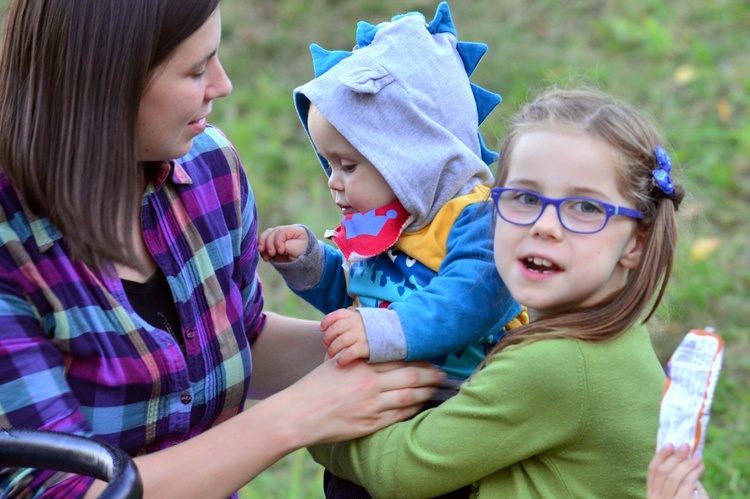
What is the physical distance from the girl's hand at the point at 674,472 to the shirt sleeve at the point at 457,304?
1.54 ft

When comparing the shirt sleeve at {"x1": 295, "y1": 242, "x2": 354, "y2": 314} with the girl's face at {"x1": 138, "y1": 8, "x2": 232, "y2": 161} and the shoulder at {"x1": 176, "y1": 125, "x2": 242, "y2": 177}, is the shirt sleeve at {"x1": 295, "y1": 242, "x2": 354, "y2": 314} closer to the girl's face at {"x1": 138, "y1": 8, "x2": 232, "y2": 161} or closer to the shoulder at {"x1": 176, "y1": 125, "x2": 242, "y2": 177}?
the shoulder at {"x1": 176, "y1": 125, "x2": 242, "y2": 177}

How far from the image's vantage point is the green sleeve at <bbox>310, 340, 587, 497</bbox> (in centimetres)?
167

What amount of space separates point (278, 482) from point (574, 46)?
125 inches

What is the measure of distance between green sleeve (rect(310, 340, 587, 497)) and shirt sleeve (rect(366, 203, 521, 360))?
0.14m

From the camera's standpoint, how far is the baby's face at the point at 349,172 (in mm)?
2025

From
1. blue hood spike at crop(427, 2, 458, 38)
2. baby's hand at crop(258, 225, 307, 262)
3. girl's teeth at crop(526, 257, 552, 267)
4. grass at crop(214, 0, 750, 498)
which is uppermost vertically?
blue hood spike at crop(427, 2, 458, 38)

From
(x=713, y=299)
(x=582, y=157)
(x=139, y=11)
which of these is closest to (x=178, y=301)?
(x=139, y=11)

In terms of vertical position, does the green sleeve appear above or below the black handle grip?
below

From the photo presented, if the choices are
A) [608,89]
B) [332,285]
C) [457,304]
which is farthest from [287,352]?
[608,89]

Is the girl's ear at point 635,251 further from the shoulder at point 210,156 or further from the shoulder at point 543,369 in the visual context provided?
the shoulder at point 210,156

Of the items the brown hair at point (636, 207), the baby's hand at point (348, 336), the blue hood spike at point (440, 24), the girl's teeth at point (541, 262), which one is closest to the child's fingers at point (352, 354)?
the baby's hand at point (348, 336)

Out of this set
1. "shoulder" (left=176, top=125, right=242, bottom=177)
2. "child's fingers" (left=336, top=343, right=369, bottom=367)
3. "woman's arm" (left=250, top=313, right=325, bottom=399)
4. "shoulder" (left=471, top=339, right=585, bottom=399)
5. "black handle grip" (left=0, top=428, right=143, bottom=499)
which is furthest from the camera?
"woman's arm" (left=250, top=313, right=325, bottom=399)

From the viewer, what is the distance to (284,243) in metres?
Result: 2.22

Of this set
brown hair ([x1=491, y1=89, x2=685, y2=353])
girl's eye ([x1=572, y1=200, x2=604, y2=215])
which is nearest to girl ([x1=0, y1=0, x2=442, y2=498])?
brown hair ([x1=491, y1=89, x2=685, y2=353])
